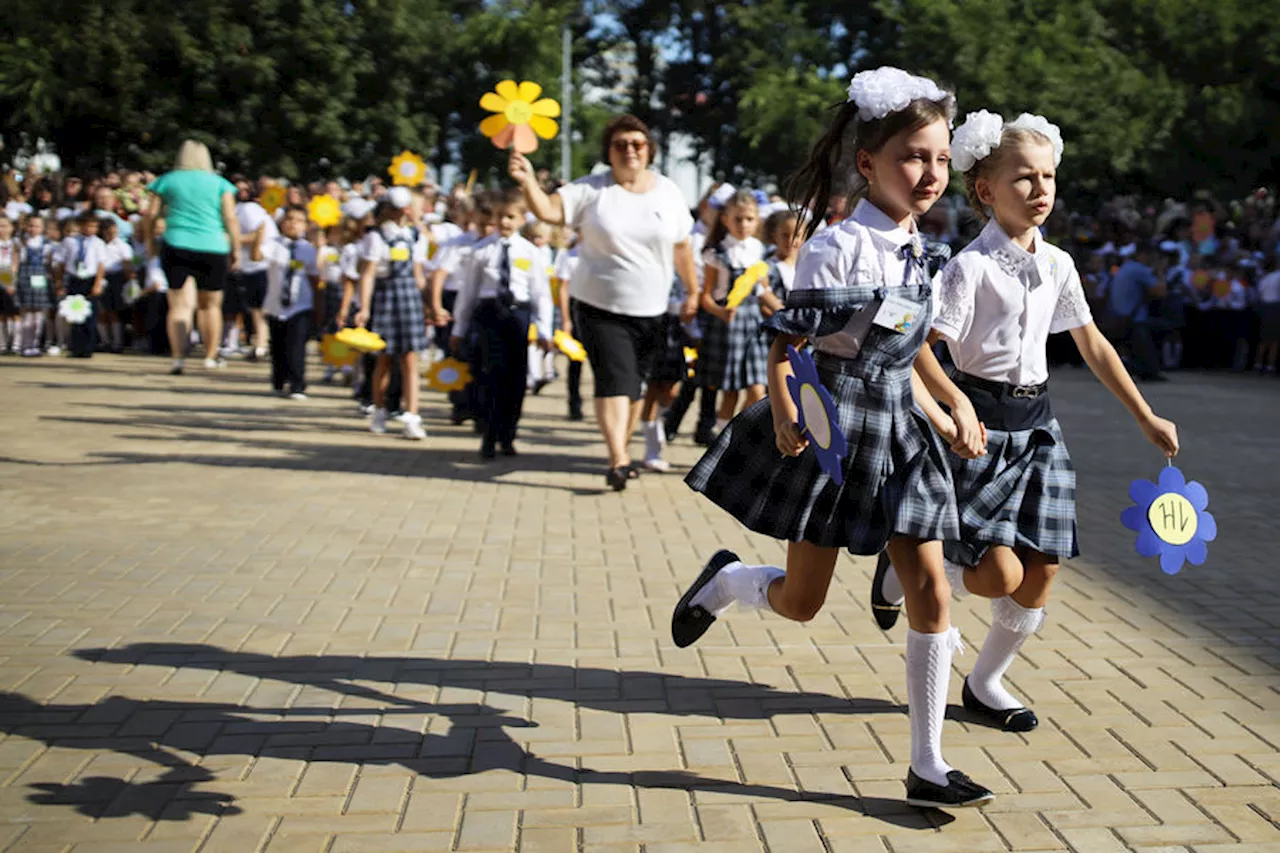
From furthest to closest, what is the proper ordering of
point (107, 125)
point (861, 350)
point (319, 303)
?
point (107, 125) < point (319, 303) < point (861, 350)

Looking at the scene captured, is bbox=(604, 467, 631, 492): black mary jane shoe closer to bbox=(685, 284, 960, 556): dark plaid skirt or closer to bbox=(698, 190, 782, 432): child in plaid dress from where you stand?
bbox=(698, 190, 782, 432): child in plaid dress

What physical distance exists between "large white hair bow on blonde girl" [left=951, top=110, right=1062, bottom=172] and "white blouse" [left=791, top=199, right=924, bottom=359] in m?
0.42

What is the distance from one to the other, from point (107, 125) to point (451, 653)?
92.7 ft

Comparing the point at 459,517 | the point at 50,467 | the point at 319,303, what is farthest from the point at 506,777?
the point at 319,303

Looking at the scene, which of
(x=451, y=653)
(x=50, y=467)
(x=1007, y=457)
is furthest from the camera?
(x=50, y=467)

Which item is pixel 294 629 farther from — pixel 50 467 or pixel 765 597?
pixel 50 467

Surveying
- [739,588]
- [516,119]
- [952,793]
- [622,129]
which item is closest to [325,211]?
[516,119]

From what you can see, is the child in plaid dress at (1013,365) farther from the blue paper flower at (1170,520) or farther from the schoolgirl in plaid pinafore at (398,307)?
the schoolgirl in plaid pinafore at (398,307)

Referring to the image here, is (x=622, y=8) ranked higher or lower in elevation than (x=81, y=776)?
higher

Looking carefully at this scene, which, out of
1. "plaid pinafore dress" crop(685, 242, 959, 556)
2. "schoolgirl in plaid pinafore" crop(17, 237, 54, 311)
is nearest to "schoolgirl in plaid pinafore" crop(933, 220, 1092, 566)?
"plaid pinafore dress" crop(685, 242, 959, 556)

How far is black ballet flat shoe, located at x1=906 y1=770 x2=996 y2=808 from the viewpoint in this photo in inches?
140

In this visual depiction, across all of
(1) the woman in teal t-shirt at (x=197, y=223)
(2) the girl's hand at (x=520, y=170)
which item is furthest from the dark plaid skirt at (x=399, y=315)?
(1) the woman in teal t-shirt at (x=197, y=223)

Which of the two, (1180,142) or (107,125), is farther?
(107,125)

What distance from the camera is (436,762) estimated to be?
3953 mm
